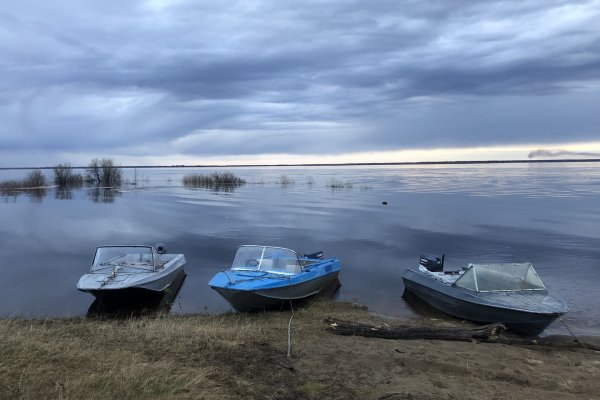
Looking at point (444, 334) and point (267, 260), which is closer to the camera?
point (444, 334)

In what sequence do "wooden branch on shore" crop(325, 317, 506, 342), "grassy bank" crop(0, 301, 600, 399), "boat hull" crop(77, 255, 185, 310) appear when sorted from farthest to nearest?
"boat hull" crop(77, 255, 185, 310)
"wooden branch on shore" crop(325, 317, 506, 342)
"grassy bank" crop(0, 301, 600, 399)

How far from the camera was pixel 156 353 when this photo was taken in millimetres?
7875

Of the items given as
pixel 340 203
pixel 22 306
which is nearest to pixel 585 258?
pixel 22 306

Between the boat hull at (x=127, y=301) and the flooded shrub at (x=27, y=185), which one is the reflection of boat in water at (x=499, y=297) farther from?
Answer: the flooded shrub at (x=27, y=185)

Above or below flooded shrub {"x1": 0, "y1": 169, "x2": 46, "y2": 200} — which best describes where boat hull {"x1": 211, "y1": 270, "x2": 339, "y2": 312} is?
above

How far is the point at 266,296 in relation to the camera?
44.4 feet

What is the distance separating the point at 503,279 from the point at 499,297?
0.93m

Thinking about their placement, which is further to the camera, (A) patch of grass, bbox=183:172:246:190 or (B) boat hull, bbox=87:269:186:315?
(A) patch of grass, bbox=183:172:246:190

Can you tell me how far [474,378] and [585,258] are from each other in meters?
19.3

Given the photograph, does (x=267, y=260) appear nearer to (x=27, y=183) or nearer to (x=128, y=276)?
(x=128, y=276)

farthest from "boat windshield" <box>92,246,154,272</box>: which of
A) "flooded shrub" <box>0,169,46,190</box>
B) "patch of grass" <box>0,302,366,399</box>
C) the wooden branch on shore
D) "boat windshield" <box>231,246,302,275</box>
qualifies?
"flooded shrub" <box>0,169,46,190</box>

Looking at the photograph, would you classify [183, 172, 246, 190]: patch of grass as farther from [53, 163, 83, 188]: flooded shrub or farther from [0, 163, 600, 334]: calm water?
[0, 163, 600, 334]: calm water

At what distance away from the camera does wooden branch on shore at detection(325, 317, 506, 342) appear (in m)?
10.2

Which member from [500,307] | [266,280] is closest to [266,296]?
[266,280]
